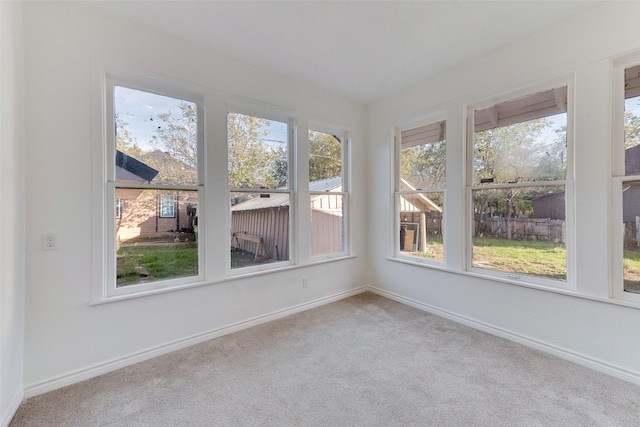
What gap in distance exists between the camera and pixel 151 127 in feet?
7.68

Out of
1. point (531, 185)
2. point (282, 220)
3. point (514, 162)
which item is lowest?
point (282, 220)

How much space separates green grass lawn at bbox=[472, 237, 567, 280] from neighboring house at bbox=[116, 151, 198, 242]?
9.67 feet

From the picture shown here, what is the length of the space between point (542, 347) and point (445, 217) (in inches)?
55.9

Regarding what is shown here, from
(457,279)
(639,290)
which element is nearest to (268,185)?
(457,279)

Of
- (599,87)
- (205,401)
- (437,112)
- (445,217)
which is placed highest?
(437,112)

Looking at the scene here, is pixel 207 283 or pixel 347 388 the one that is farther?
pixel 207 283

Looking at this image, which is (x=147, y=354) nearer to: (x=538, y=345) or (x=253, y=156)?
(x=253, y=156)

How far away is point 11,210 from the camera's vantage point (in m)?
1.60

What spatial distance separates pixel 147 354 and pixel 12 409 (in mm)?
732

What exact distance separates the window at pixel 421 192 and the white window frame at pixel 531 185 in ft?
0.98

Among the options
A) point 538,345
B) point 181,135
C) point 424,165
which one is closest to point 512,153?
point 424,165

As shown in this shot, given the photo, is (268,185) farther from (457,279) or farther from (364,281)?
(457,279)

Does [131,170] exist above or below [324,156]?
below

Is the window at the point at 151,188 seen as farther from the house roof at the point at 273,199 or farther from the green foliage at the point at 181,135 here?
the house roof at the point at 273,199
